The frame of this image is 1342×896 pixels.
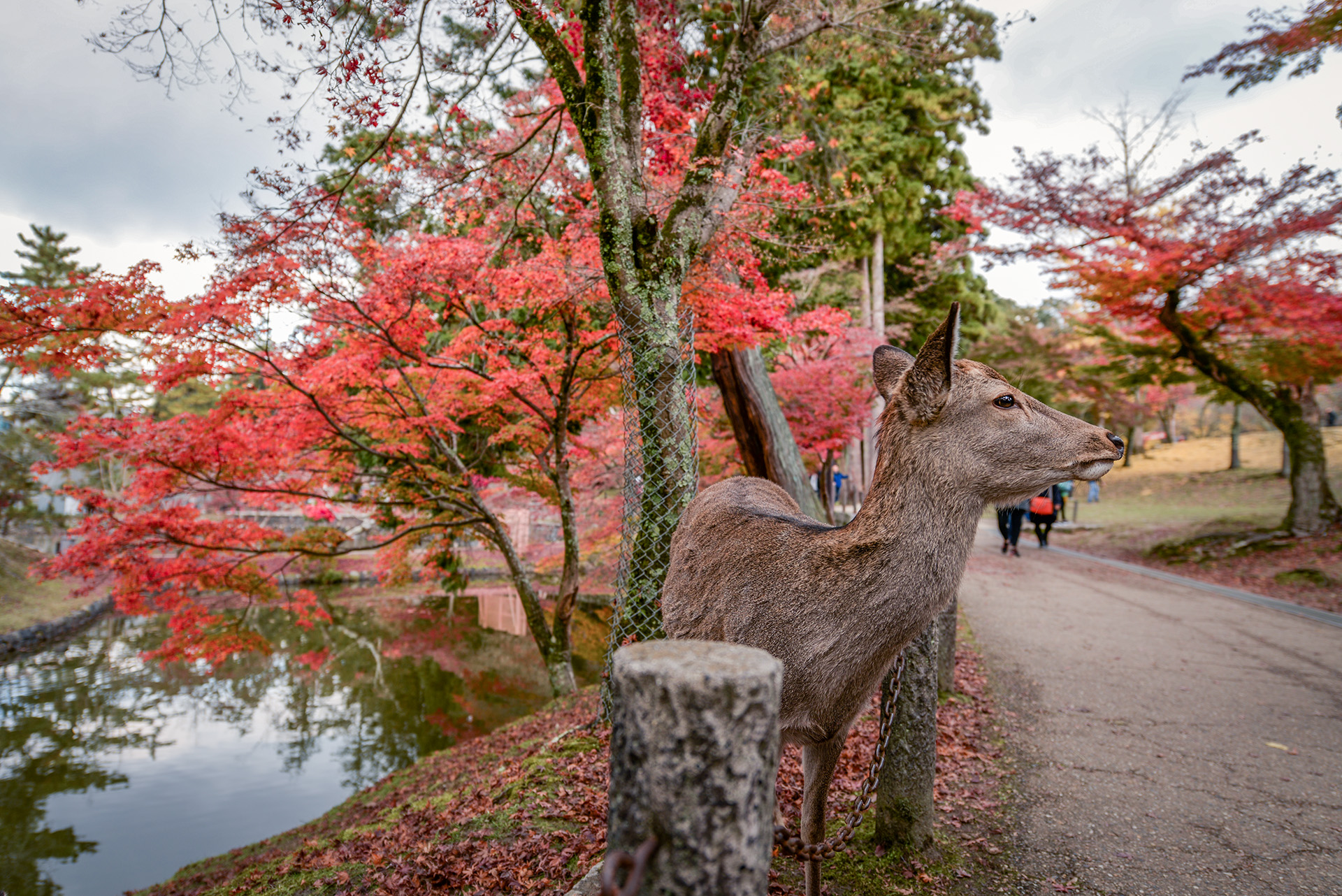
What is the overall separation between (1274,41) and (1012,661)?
10162mm

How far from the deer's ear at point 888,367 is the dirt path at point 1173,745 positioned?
2.68m

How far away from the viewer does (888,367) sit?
2457mm

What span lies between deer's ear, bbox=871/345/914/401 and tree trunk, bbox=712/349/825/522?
5499 mm

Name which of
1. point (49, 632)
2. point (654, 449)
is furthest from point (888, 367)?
point (49, 632)

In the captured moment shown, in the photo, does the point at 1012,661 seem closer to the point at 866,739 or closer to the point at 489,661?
the point at 866,739

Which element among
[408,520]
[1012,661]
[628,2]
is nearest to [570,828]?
[1012,661]

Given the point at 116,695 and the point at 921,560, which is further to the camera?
the point at 116,695

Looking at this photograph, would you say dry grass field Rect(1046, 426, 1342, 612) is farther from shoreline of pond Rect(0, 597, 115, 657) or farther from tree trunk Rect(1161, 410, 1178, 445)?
shoreline of pond Rect(0, 597, 115, 657)

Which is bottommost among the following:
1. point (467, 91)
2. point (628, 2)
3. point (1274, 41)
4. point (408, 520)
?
point (408, 520)

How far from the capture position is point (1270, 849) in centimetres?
336

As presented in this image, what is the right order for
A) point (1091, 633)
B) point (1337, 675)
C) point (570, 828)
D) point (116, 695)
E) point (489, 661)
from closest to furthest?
point (570, 828) → point (1337, 675) → point (1091, 633) → point (116, 695) → point (489, 661)

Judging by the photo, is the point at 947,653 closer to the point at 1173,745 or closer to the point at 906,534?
the point at 1173,745

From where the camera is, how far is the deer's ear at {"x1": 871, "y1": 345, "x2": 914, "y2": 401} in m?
2.42

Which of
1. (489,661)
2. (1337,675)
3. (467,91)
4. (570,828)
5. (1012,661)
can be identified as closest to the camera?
(570,828)
